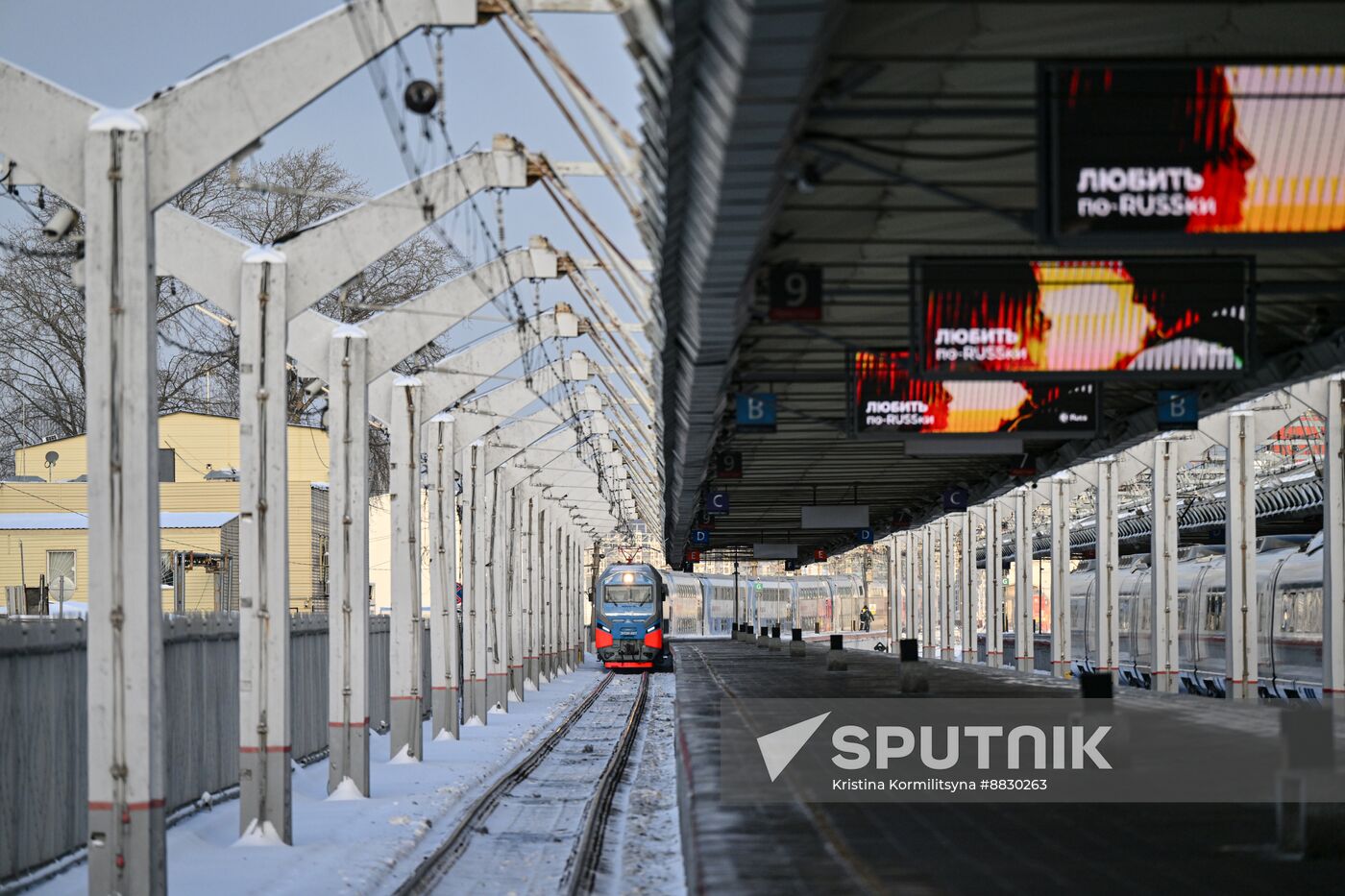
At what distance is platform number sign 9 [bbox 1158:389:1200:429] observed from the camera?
24500mm

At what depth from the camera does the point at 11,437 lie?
58.8 metres

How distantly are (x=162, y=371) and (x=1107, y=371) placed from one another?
42.2m

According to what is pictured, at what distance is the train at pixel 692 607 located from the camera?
238 feet

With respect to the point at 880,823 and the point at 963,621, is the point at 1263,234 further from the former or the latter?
the point at 963,621

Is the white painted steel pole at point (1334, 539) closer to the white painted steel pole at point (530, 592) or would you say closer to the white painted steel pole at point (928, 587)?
the white painted steel pole at point (530, 592)

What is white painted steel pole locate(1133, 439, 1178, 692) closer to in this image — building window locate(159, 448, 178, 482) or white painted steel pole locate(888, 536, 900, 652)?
building window locate(159, 448, 178, 482)

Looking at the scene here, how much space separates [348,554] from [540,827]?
3917 mm

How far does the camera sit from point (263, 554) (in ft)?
59.6

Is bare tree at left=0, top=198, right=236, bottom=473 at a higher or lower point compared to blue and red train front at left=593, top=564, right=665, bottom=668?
higher

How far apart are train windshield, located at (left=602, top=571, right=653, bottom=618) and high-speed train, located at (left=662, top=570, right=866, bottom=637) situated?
25.2 m

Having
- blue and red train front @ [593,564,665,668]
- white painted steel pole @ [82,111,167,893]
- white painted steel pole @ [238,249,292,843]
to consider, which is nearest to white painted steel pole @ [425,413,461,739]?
white painted steel pole @ [238,249,292,843]

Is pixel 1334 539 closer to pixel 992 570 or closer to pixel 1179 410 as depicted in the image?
pixel 1179 410

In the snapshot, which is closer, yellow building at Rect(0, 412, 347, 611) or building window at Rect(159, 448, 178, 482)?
yellow building at Rect(0, 412, 347, 611)

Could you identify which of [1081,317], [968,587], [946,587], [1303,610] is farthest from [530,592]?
[1081,317]
